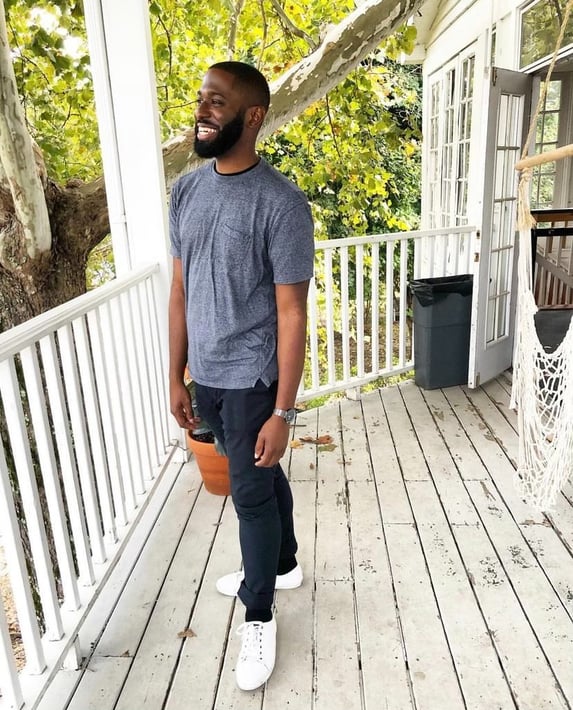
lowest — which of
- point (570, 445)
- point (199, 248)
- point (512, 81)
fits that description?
point (570, 445)

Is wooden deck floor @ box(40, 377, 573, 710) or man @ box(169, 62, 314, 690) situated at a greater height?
man @ box(169, 62, 314, 690)

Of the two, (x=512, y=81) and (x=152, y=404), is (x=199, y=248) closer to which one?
(x=152, y=404)

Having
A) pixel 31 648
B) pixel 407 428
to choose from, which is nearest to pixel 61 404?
pixel 31 648

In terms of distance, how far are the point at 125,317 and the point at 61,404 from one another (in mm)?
871

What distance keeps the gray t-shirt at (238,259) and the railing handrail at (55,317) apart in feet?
1.29

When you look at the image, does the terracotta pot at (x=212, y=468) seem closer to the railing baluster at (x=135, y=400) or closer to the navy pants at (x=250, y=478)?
the railing baluster at (x=135, y=400)

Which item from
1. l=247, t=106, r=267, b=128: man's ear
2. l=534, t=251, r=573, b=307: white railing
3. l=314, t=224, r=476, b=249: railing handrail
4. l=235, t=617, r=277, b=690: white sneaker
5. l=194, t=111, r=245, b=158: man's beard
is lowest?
l=235, t=617, r=277, b=690: white sneaker

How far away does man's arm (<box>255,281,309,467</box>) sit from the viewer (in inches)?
57.3

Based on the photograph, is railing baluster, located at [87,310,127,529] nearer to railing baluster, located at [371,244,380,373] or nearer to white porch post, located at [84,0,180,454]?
white porch post, located at [84,0,180,454]

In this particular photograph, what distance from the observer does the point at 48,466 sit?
1.64m

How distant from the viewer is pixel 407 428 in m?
3.39

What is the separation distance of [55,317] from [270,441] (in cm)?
71

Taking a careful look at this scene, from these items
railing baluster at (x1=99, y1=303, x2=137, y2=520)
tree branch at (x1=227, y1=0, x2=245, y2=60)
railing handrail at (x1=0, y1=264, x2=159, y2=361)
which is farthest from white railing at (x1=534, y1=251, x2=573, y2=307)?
railing baluster at (x1=99, y1=303, x2=137, y2=520)

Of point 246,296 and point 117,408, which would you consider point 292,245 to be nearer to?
point 246,296
